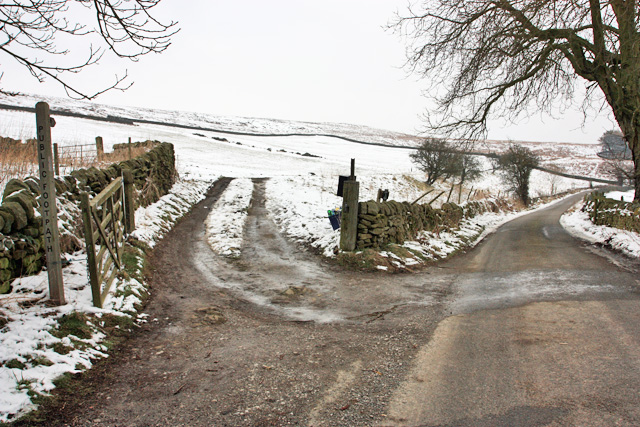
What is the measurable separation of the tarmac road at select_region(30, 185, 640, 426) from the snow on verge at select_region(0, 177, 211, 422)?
25 centimetres

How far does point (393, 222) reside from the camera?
10344 mm

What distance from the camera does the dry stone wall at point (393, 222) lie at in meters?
9.71

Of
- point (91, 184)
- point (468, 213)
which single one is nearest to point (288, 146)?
point (468, 213)

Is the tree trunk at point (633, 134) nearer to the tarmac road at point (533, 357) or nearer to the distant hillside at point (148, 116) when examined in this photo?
the tarmac road at point (533, 357)

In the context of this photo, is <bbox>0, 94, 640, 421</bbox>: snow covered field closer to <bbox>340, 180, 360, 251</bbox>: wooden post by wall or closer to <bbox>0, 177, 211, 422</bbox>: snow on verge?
<bbox>0, 177, 211, 422</bbox>: snow on verge

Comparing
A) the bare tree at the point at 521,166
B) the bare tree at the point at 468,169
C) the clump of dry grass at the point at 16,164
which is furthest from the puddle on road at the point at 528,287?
the bare tree at the point at 521,166

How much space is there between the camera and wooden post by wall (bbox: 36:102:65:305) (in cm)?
452

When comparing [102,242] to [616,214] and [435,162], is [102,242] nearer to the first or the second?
[616,214]

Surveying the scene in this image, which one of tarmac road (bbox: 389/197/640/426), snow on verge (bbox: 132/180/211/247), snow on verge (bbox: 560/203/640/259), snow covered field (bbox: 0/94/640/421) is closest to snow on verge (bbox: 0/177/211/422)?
snow covered field (bbox: 0/94/640/421)

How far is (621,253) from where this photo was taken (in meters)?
9.91

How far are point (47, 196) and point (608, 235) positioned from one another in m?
13.9

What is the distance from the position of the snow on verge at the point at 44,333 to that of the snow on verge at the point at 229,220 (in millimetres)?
3658

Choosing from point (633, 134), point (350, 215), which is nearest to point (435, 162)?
point (633, 134)

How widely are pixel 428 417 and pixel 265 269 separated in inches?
228
